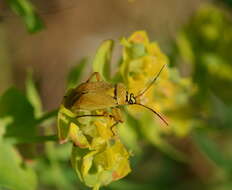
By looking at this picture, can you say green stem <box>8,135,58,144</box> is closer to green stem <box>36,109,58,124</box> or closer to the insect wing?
green stem <box>36,109,58,124</box>

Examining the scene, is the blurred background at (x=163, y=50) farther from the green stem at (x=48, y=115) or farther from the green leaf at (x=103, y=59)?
the green leaf at (x=103, y=59)

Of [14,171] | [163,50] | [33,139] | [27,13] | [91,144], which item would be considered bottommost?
[163,50]

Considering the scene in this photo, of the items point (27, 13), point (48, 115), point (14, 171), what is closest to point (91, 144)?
point (48, 115)

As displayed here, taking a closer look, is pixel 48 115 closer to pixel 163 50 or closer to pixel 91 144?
pixel 91 144

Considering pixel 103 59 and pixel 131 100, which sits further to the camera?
Answer: pixel 103 59

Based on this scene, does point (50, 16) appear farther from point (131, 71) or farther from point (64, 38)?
point (131, 71)

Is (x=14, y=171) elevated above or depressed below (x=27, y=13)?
below

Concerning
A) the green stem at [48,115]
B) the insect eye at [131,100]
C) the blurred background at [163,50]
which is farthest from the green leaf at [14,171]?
the insect eye at [131,100]

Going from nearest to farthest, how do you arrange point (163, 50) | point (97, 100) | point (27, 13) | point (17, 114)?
point (97, 100) < point (27, 13) < point (17, 114) < point (163, 50)
